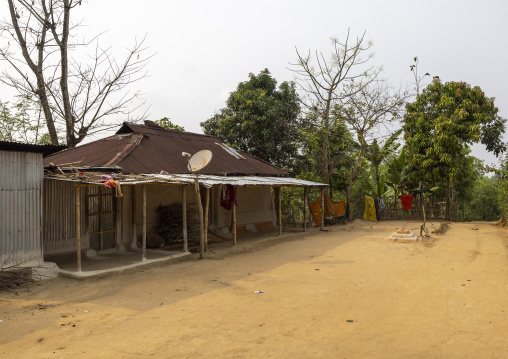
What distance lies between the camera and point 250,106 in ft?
66.1

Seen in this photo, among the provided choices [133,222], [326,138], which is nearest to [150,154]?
[133,222]

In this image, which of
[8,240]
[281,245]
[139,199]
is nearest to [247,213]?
[281,245]

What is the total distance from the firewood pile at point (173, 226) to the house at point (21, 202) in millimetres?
4202

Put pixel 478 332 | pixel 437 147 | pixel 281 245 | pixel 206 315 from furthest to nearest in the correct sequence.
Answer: pixel 437 147, pixel 281 245, pixel 206 315, pixel 478 332

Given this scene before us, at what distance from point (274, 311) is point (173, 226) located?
21.5 feet

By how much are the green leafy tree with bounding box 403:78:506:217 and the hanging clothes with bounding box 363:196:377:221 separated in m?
2.44

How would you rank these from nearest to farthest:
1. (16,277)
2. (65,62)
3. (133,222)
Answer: (16,277)
(133,222)
(65,62)

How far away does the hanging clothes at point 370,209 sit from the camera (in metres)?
20.9

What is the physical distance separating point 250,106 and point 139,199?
1024 centimetres

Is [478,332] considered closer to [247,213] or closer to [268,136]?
[247,213]

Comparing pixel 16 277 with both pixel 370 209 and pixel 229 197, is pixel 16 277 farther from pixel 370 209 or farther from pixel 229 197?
pixel 370 209

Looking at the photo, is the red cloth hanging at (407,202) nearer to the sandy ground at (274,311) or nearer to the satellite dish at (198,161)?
the sandy ground at (274,311)

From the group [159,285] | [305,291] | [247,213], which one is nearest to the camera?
[305,291]

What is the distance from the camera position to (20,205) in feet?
24.9
